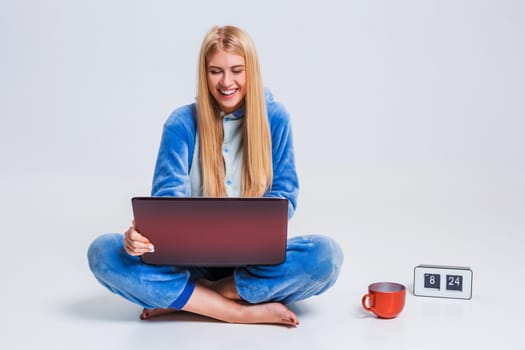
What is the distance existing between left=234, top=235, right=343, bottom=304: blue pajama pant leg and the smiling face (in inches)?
18.7

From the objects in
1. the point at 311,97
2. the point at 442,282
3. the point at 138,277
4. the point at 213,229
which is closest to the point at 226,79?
the point at 213,229

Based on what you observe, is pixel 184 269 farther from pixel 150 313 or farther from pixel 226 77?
pixel 226 77

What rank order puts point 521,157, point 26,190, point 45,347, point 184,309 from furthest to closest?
point 521,157 → point 26,190 → point 184,309 → point 45,347

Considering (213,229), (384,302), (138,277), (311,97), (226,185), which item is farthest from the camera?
(311,97)

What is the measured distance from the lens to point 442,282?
8.43 ft

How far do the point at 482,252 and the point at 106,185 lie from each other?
2151 millimetres

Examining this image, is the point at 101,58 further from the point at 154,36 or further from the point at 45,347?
the point at 45,347

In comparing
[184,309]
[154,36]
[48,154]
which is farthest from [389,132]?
[184,309]

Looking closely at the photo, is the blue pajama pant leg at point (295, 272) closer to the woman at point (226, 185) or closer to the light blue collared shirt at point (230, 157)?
the woman at point (226, 185)

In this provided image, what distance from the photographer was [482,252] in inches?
→ 122

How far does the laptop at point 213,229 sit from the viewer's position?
6.68 feet

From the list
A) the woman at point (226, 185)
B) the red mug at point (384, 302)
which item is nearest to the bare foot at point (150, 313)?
the woman at point (226, 185)

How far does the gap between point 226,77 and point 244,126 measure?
0.60 feet

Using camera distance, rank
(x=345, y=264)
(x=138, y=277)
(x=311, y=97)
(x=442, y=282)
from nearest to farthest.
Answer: (x=138, y=277) → (x=442, y=282) → (x=345, y=264) → (x=311, y=97)
